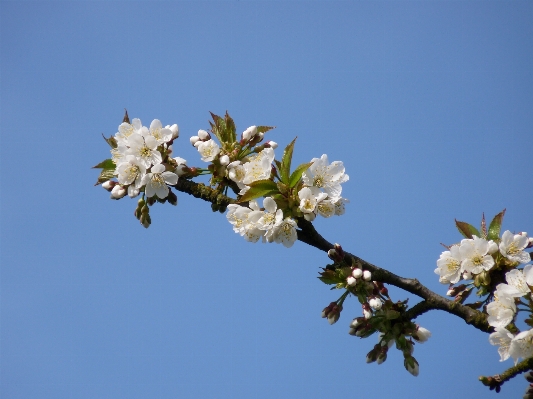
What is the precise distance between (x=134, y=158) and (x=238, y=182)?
0.63 m

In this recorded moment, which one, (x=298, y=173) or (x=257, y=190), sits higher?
(x=298, y=173)

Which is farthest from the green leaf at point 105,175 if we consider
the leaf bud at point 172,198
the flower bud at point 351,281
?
the flower bud at point 351,281

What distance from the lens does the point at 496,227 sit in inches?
115

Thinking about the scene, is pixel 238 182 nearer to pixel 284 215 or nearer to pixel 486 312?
pixel 284 215

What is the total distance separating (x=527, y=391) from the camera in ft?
8.18

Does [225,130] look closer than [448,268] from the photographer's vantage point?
No

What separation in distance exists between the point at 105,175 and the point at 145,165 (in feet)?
1.31

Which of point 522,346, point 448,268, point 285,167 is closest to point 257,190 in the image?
point 285,167

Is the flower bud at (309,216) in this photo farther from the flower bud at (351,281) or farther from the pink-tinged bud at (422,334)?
the pink-tinged bud at (422,334)

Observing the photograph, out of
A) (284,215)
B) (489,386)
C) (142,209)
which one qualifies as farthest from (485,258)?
(142,209)

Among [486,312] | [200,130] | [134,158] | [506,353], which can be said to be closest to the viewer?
[506,353]

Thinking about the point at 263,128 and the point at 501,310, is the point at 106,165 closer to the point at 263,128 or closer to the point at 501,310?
the point at 263,128

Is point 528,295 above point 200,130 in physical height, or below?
below

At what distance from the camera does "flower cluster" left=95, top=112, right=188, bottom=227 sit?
291 cm
